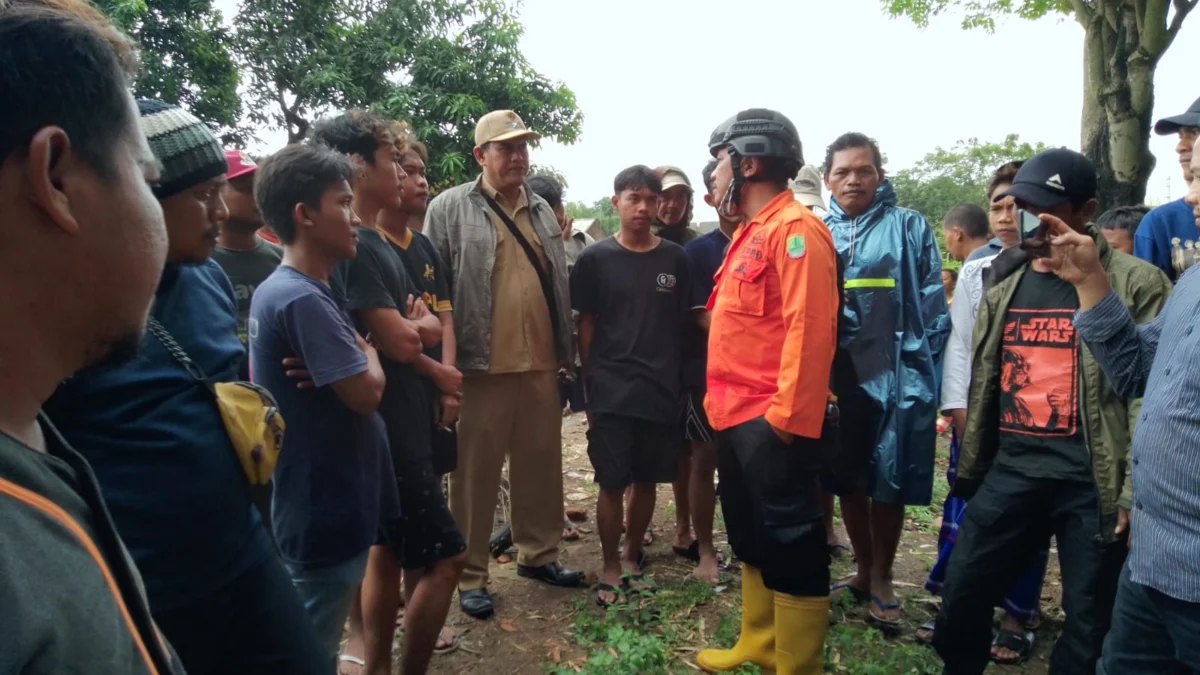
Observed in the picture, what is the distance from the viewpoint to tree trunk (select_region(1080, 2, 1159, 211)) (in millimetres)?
8742

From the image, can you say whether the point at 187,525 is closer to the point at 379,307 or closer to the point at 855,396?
the point at 379,307

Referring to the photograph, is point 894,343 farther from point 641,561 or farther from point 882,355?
point 641,561

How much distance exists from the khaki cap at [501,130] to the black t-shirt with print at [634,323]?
0.75 metres

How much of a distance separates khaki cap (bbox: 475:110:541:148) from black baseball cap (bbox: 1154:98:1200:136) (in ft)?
9.20

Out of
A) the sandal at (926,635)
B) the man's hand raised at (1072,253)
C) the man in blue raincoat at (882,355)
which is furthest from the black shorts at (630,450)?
the man's hand raised at (1072,253)

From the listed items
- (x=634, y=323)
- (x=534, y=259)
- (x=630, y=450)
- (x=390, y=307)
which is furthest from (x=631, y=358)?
(x=390, y=307)

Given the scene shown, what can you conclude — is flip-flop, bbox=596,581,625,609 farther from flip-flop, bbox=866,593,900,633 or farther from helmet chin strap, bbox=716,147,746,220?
helmet chin strap, bbox=716,147,746,220

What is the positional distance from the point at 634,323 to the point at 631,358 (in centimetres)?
20

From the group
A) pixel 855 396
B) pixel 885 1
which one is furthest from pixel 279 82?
pixel 855 396

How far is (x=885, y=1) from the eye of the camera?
12.1 meters

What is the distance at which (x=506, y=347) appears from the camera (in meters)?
4.09

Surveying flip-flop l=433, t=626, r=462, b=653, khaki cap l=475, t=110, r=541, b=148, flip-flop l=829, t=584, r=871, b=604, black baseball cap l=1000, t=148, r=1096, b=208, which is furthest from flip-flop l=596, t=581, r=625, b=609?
black baseball cap l=1000, t=148, r=1096, b=208

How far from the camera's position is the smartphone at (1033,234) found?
2623 mm

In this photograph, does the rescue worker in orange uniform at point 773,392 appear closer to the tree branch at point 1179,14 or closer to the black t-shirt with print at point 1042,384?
the black t-shirt with print at point 1042,384
